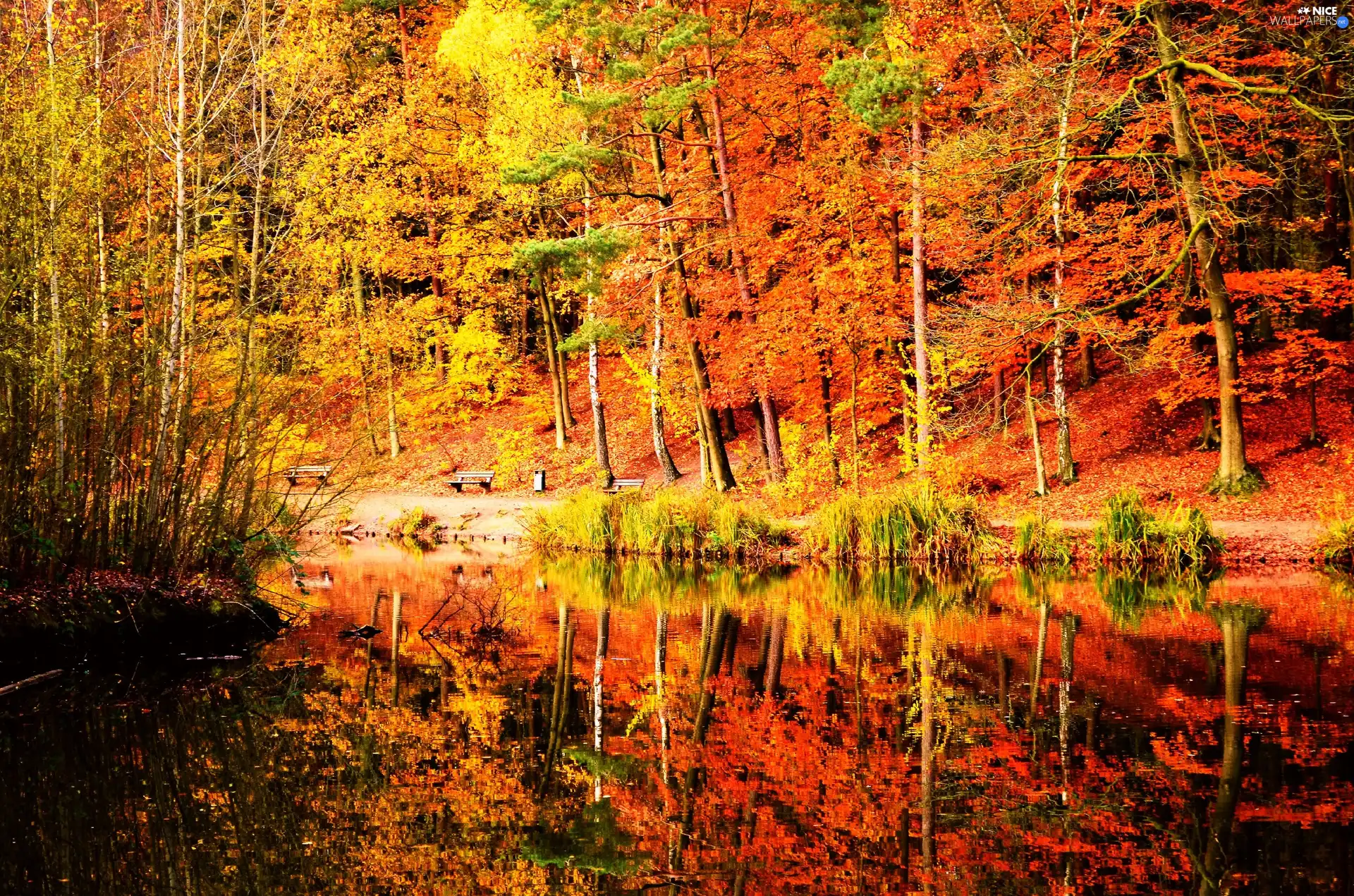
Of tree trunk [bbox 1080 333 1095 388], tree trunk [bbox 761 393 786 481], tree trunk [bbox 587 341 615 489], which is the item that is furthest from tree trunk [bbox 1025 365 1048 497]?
tree trunk [bbox 587 341 615 489]

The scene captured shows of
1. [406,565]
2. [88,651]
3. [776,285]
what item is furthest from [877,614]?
[776,285]

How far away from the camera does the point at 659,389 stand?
81.5ft

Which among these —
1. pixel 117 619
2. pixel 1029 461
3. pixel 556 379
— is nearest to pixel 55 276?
pixel 117 619

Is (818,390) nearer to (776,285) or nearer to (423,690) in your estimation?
(776,285)

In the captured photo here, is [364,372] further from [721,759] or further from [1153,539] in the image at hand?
[1153,539]

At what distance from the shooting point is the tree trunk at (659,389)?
960 inches

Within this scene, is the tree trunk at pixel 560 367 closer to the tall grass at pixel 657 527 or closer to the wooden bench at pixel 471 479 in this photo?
the wooden bench at pixel 471 479

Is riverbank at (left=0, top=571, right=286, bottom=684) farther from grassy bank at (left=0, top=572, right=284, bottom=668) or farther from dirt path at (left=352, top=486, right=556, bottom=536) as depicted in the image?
dirt path at (left=352, top=486, right=556, bottom=536)

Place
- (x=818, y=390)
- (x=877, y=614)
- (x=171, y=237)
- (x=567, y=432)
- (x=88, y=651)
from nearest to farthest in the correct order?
(x=88, y=651) → (x=171, y=237) → (x=877, y=614) → (x=818, y=390) → (x=567, y=432)

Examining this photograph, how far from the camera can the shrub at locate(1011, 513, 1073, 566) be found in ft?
55.5

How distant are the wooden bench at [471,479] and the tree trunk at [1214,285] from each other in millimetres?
15051

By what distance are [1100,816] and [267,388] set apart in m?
8.82

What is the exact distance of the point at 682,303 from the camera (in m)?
23.2

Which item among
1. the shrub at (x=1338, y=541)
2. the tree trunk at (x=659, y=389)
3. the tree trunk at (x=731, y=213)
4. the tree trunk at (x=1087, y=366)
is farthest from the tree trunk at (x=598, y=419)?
the shrub at (x=1338, y=541)
